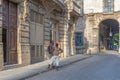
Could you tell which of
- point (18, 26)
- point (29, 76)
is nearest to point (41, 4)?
point (18, 26)

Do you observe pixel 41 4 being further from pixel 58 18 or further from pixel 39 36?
pixel 58 18

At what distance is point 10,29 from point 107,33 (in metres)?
44.4

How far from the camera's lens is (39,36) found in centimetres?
2328

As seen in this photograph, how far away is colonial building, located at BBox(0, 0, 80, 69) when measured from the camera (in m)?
17.3

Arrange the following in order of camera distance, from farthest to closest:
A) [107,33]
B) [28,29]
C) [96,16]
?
[107,33]
[96,16]
[28,29]

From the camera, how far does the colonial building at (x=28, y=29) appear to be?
17312mm

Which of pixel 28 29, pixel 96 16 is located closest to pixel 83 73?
pixel 28 29

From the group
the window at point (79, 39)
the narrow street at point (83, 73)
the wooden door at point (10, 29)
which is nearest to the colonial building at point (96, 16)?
the window at point (79, 39)

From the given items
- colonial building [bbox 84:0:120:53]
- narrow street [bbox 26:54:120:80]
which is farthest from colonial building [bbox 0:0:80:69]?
colonial building [bbox 84:0:120:53]

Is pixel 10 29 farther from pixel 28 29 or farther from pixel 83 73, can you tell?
pixel 83 73

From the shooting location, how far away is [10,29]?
17703mm

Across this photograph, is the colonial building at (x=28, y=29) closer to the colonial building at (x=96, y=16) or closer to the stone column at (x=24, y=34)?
the stone column at (x=24, y=34)

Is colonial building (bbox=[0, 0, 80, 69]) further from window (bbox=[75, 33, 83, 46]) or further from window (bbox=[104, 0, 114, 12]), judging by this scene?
window (bbox=[104, 0, 114, 12])

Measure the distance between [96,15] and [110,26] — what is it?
9442 mm
